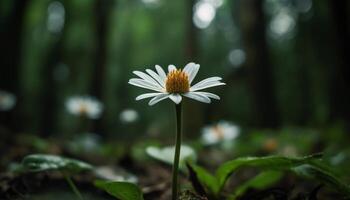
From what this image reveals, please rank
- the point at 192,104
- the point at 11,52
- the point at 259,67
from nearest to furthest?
the point at 192,104 → the point at 259,67 → the point at 11,52

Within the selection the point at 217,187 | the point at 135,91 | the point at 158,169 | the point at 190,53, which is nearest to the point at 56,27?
the point at 135,91

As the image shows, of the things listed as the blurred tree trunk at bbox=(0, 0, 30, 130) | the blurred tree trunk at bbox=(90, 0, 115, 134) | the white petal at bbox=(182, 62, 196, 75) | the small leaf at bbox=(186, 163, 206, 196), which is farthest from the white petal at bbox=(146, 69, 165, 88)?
the blurred tree trunk at bbox=(90, 0, 115, 134)

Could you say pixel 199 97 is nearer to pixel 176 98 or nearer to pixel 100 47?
pixel 176 98

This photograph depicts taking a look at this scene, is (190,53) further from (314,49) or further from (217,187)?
(314,49)

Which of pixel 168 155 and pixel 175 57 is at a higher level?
pixel 175 57

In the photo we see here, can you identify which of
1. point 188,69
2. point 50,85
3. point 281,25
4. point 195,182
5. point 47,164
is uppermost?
point 281,25

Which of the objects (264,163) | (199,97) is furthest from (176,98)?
(264,163)

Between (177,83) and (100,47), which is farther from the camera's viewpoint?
(100,47)

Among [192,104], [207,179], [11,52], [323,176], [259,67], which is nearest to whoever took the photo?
[323,176]

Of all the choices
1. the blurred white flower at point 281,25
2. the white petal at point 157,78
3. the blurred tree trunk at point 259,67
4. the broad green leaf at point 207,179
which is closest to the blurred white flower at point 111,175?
the broad green leaf at point 207,179

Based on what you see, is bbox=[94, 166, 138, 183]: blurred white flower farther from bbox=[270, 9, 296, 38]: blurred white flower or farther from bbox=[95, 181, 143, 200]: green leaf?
bbox=[270, 9, 296, 38]: blurred white flower
